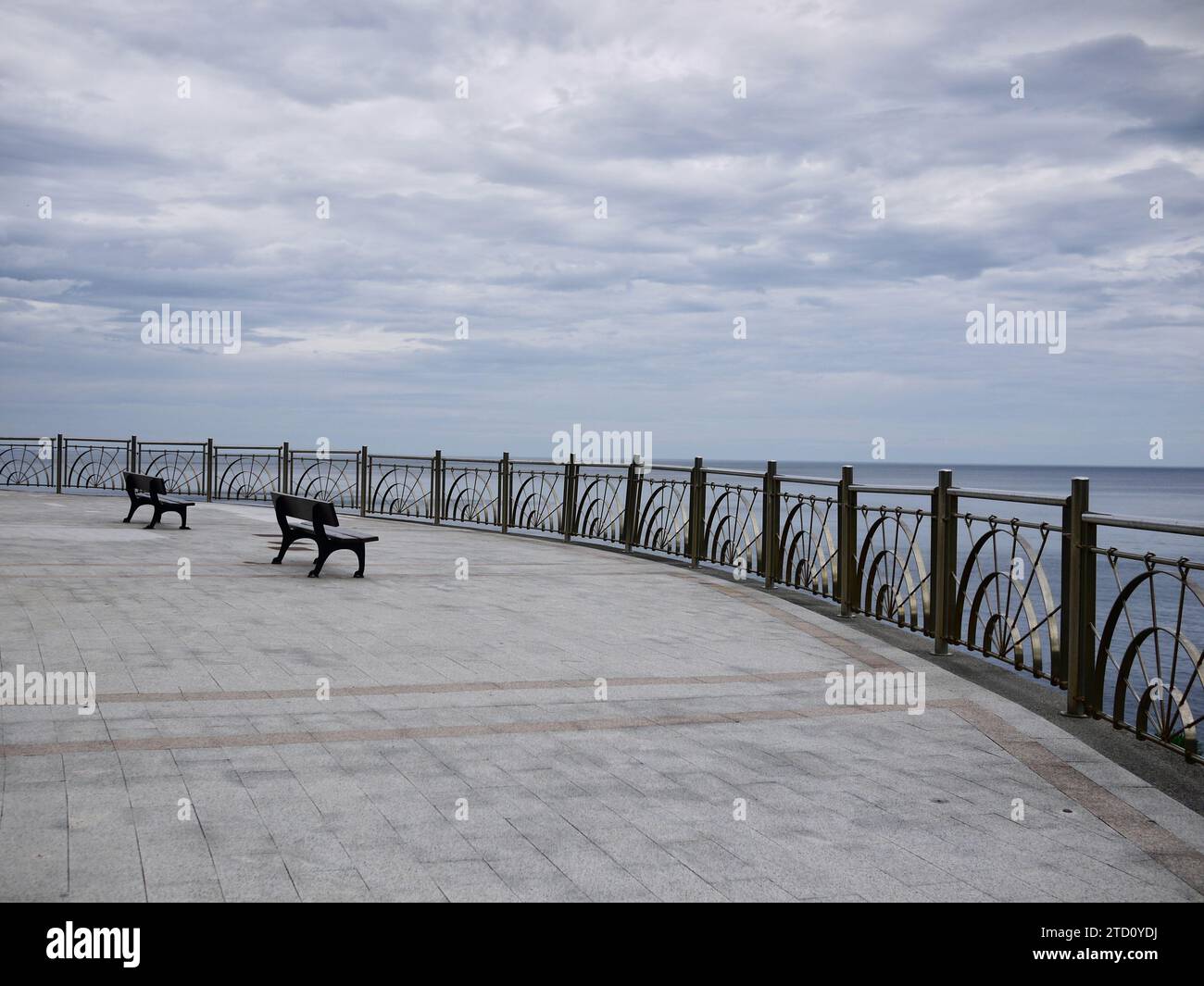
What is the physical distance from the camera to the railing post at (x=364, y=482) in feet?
74.4

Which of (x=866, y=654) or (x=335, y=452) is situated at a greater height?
(x=335, y=452)

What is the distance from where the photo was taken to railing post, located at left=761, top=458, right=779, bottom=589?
11.8 m

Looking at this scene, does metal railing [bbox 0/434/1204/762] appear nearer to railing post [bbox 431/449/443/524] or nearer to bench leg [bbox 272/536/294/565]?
railing post [bbox 431/449/443/524]

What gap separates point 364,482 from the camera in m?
22.9

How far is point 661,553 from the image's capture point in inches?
627

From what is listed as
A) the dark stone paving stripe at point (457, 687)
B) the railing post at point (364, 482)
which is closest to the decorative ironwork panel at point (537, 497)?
the railing post at point (364, 482)

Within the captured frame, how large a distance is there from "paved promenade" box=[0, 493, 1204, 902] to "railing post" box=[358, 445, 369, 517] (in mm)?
13248

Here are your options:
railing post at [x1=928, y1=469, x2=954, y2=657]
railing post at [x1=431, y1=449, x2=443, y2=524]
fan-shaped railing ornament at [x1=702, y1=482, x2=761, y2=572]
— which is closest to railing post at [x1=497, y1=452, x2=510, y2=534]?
railing post at [x1=431, y1=449, x2=443, y2=524]

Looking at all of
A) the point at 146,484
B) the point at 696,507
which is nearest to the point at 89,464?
the point at 146,484

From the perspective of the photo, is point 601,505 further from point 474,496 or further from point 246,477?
point 246,477

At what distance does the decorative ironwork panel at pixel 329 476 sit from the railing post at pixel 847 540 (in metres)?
14.6
